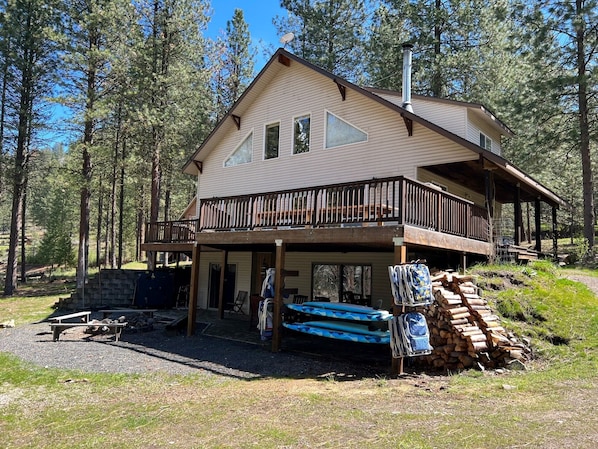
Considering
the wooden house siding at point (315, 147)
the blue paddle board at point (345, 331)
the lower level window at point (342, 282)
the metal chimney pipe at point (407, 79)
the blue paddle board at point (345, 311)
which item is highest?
the metal chimney pipe at point (407, 79)

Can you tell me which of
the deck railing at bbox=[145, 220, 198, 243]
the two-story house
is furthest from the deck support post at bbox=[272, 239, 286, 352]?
the deck railing at bbox=[145, 220, 198, 243]

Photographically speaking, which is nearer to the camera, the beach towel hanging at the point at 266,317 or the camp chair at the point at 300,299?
the beach towel hanging at the point at 266,317

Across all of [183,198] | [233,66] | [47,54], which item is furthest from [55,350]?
[183,198]

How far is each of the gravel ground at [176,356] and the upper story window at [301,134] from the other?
659cm

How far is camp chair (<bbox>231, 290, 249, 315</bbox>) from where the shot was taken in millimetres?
15594

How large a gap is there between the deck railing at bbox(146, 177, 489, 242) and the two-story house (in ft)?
0.11

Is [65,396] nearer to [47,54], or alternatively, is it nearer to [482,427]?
[482,427]

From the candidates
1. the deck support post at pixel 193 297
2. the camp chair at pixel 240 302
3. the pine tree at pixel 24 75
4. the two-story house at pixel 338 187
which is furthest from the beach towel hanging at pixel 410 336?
the pine tree at pixel 24 75

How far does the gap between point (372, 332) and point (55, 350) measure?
22.3ft

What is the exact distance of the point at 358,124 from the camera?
1270 cm

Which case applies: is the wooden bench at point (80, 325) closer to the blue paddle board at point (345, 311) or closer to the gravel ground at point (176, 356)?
the gravel ground at point (176, 356)

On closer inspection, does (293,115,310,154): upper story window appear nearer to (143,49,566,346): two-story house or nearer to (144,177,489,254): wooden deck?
(143,49,566,346): two-story house

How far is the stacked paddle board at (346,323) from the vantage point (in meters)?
7.97

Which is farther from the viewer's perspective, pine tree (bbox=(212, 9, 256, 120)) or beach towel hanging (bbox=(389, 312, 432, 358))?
pine tree (bbox=(212, 9, 256, 120))
